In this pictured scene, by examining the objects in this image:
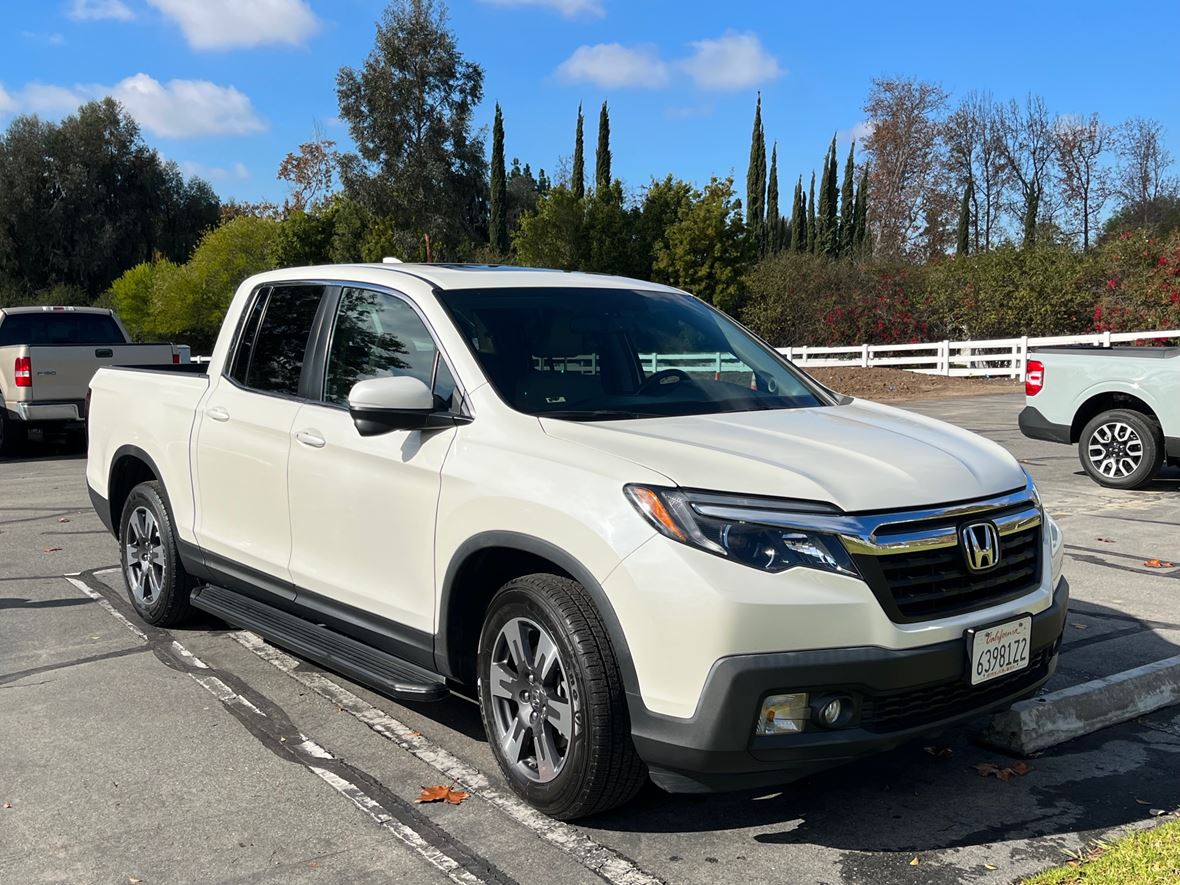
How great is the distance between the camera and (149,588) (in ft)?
20.2

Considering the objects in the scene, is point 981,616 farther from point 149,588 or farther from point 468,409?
point 149,588

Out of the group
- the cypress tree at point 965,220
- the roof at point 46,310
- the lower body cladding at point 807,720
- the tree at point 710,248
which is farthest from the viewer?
the cypress tree at point 965,220

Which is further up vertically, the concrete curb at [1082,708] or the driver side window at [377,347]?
the driver side window at [377,347]

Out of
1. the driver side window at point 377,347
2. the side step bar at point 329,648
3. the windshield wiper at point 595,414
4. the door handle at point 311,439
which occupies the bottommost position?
the side step bar at point 329,648

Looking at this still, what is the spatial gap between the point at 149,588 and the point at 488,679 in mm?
3102

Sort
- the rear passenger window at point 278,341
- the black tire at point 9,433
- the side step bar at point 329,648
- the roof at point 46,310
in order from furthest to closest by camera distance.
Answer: the roof at point 46,310
the black tire at point 9,433
the rear passenger window at point 278,341
the side step bar at point 329,648

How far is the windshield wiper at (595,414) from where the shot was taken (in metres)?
3.98

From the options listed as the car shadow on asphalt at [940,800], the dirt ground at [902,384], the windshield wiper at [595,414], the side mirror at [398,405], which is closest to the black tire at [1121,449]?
the car shadow on asphalt at [940,800]

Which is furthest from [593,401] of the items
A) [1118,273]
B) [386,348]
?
[1118,273]

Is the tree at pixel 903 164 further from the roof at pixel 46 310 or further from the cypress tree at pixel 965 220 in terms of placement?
the roof at pixel 46 310

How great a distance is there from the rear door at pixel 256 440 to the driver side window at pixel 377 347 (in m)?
0.22

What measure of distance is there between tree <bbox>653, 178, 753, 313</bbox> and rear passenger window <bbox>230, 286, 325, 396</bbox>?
35636mm

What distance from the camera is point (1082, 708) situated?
→ 14.6 feet

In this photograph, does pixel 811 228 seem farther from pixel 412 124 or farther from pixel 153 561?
pixel 153 561
